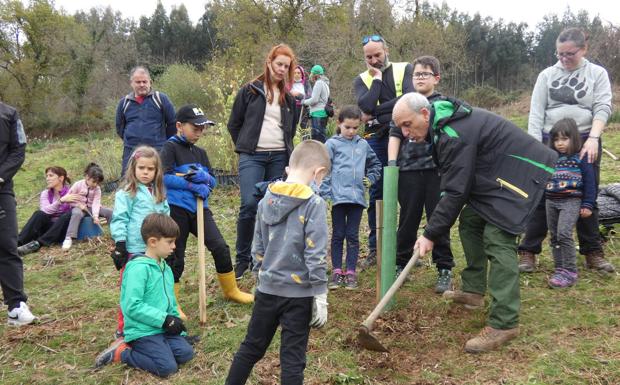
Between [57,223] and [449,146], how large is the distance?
566 cm

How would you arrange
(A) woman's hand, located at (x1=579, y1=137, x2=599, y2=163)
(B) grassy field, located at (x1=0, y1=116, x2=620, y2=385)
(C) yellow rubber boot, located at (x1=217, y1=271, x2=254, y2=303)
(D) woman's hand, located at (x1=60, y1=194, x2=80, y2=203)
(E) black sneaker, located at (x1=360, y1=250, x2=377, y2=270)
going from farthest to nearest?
(D) woman's hand, located at (x1=60, y1=194, x2=80, y2=203) < (E) black sneaker, located at (x1=360, y1=250, x2=377, y2=270) < (C) yellow rubber boot, located at (x1=217, y1=271, x2=254, y2=303) < (A) woman's hand, located at (x1=579, y1=137, x2=599, y2=163) < (B) grassy field, located at (x1=0, y1=116, x2=620, y2=385)

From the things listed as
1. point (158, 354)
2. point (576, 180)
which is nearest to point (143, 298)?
point (158, 354)

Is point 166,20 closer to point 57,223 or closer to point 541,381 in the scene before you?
point 57,223

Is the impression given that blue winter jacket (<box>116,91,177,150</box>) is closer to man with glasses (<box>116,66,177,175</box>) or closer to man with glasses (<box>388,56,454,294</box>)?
man with glasses (<box>116,66,177,175</box>)

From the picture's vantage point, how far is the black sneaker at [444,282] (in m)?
4.29

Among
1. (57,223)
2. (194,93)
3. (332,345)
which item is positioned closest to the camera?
(332,345)

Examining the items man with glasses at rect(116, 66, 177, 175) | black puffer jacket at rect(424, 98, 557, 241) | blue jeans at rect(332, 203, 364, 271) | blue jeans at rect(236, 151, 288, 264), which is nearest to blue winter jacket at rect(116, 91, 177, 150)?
man with glasses at rect(116, 66, 177, 175)

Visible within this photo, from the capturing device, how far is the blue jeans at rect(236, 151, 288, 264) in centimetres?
454

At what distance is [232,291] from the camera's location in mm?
4355

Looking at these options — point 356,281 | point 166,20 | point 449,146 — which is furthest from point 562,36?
point 166,20

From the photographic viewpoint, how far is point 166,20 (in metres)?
42.8

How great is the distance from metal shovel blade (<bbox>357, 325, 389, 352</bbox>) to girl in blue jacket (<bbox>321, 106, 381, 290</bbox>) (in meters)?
1.11

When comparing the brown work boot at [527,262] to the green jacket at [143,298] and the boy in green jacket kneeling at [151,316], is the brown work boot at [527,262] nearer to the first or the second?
the boy in green jacket kneeling at [151,316]

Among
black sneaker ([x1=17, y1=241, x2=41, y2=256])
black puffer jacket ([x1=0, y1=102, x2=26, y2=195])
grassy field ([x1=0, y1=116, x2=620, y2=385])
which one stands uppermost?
black puffer jacket ([x1=0, y1=102, x2=26, y2=195])
